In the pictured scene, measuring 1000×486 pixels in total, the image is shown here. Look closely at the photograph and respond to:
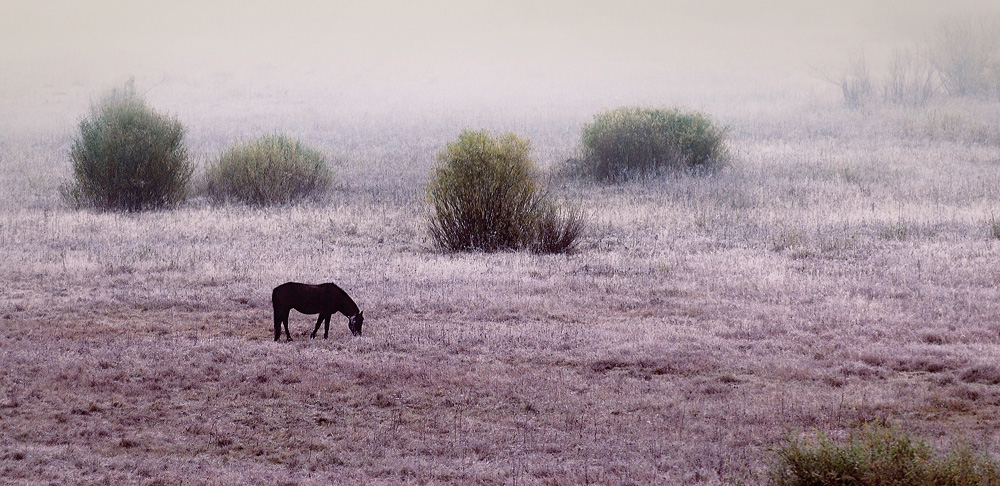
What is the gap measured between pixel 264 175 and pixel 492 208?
→ 8.36 meters

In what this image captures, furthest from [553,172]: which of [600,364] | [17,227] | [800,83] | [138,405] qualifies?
[800,83]

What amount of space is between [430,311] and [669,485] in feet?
15.5

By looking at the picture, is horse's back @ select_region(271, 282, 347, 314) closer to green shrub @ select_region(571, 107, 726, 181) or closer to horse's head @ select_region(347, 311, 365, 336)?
horse's head @ select_region(347, 311, 365, 336)

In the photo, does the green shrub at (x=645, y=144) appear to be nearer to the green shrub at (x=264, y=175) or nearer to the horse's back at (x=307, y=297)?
the green shrub at (x=264, y=175)

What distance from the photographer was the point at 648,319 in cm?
875

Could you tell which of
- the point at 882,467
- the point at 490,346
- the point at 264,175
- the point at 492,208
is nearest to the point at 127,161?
the point at 264,175

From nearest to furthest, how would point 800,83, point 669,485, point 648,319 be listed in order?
1. point 669,485
2. point 648,319
3. point 800,83

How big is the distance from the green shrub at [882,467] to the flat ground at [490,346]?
699 millimetres

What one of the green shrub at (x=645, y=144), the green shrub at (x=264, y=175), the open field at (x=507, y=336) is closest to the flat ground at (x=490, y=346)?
the open field at (x=507, y=336)

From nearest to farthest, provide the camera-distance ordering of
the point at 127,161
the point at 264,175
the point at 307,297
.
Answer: the point at 307,297 < the point at 127,161 < the point at 264,175

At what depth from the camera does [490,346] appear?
7.77 m

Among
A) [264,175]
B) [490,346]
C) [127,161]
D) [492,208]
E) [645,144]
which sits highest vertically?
[645,144]

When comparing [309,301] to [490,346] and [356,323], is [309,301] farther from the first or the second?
[490,346]

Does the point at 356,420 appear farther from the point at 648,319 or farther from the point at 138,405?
the point at 648,319
